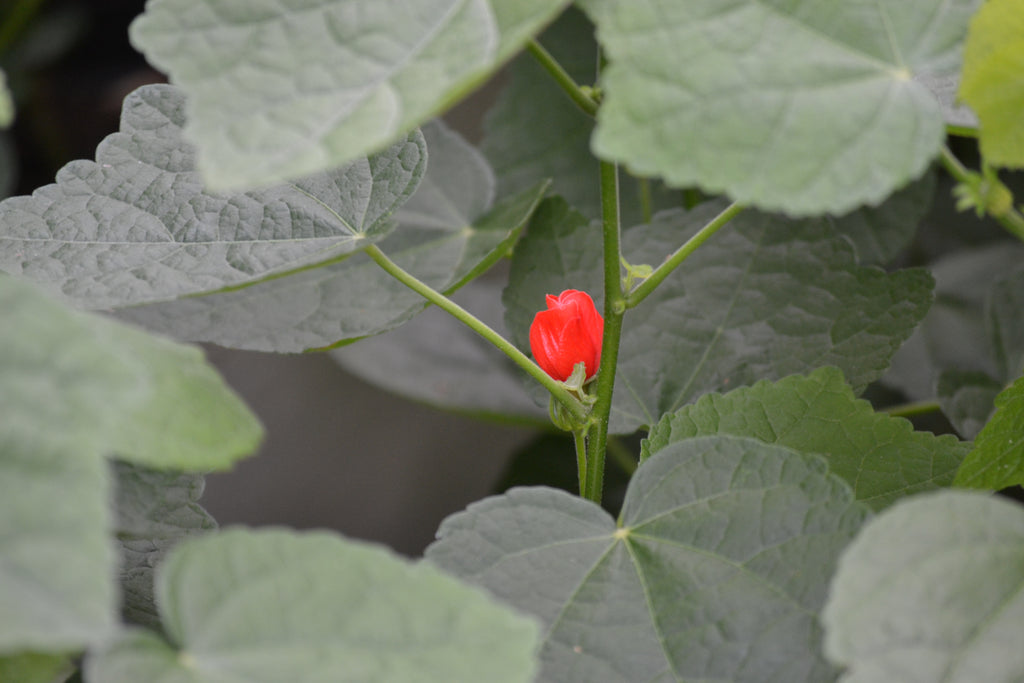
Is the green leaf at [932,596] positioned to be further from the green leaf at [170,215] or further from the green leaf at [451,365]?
the green leaf at [451,365]

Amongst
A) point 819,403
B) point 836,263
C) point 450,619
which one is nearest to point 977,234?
point 836,263

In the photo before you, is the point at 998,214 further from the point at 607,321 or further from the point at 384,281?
the point at 384,281

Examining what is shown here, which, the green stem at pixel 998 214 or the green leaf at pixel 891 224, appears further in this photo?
the green leaf at pixel 891 224

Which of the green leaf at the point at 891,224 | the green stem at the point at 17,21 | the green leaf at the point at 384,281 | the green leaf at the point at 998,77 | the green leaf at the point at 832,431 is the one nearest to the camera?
the green leaf at the point at 998,77

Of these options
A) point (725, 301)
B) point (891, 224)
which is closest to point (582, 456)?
point (725, 301)

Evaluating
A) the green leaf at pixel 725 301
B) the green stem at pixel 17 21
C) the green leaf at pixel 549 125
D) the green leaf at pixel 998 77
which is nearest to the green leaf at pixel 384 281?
the green leaf at pixel 725 301

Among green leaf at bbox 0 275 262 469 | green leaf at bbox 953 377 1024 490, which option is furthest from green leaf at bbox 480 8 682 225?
green leaf at bbox 0 275 262 469

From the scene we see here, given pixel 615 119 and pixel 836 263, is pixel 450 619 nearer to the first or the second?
pixel 615 119
